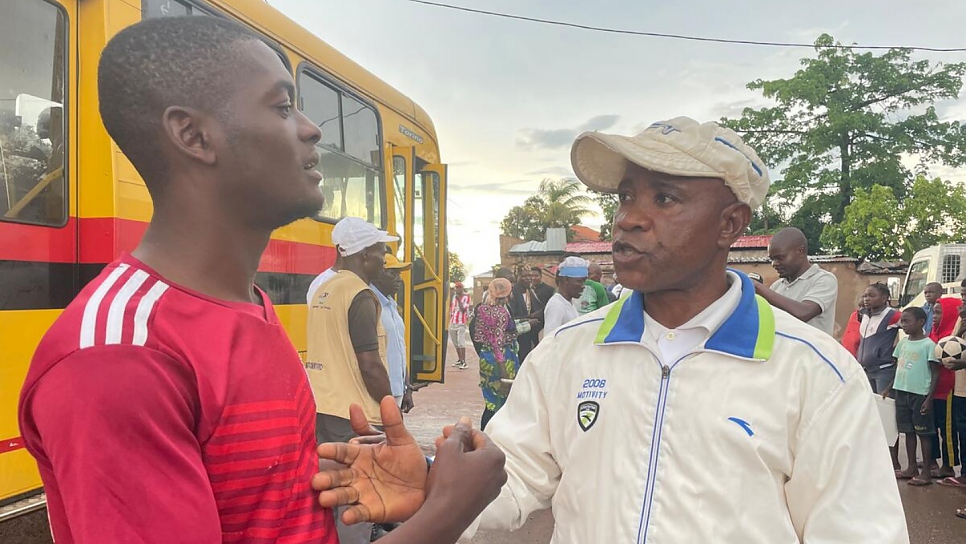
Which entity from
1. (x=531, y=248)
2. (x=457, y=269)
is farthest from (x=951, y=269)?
(x=457, y=269)

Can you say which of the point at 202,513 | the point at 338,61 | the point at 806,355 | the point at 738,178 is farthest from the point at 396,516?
the point at 338,61

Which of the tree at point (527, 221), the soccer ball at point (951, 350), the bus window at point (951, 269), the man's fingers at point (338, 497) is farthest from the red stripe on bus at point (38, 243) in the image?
the tree at point (527, 221)

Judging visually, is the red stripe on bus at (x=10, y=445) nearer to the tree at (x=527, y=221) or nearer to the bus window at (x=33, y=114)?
the bus window at (x=33, y=114)

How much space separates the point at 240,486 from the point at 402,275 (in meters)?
5.24

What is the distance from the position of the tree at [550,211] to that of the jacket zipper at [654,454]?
3528cm

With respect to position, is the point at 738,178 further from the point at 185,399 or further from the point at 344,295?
the point at 344,295

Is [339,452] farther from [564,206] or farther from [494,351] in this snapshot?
[564,206]

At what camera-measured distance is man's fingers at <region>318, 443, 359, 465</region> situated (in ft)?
3.75

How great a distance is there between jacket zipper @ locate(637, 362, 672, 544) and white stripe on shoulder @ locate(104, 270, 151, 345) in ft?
3.57

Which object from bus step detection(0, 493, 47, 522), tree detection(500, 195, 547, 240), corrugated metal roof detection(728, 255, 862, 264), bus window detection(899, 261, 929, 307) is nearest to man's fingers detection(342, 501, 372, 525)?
bus step detection(0, 493, 47, 522)

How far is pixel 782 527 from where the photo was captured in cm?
139

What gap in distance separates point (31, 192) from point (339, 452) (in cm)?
256

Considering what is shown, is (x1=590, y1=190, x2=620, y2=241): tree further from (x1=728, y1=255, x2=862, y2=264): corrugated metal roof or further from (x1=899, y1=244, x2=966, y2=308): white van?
(x1=899, y1=244, x2=966, y2=308): white van

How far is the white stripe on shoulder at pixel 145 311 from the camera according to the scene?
88 centimetres
